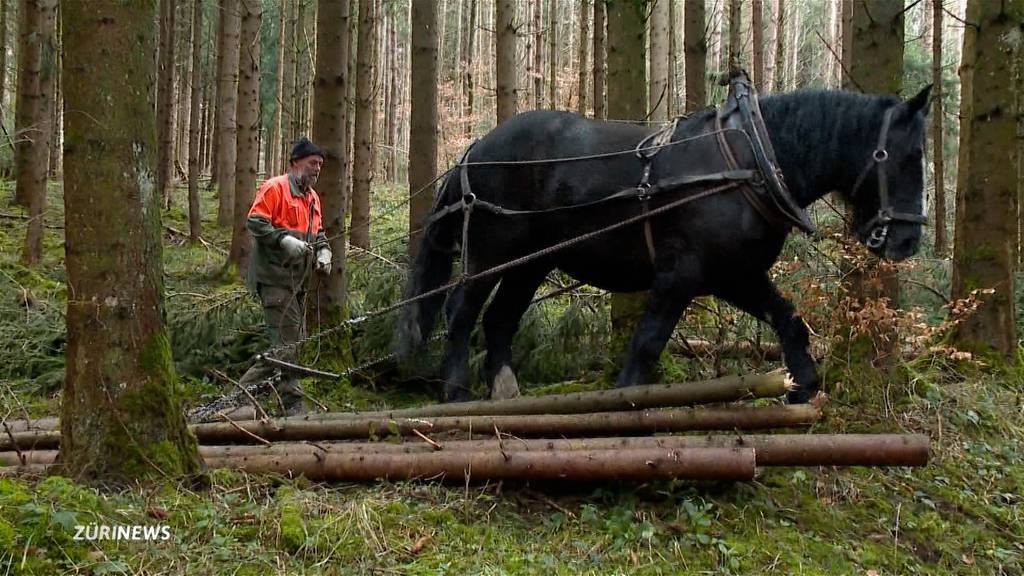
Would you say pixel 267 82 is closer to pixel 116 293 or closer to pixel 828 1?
pixel 828 1

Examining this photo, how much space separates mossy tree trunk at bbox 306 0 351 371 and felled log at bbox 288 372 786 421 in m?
1.87

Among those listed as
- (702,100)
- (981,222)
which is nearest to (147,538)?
(981,222)

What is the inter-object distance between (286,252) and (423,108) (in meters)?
2.27

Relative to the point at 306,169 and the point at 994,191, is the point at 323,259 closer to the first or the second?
the point at 306,169

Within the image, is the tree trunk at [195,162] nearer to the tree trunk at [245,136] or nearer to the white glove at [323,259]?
the tree trunk at [245,136]

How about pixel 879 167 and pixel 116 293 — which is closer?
pixel 116 293

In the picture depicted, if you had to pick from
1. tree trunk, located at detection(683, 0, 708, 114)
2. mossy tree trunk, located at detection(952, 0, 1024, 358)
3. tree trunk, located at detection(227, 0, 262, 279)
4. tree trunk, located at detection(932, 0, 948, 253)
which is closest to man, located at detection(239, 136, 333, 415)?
tree trunk, located at detection(683, 0, 708, 114)

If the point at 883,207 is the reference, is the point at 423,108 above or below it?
above

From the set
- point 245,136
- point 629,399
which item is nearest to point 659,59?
point 245,136

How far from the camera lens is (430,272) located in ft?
19.9

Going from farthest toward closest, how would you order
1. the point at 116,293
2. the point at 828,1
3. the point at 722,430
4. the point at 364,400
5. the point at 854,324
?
the point at 828,1 < the point at 364,400 < the point at 854,324 < the point at 722,430 < the point at 116,293

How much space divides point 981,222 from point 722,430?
9.44ft

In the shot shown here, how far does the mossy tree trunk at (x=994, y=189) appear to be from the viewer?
5.53 metres

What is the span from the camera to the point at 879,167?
4.37 meters
